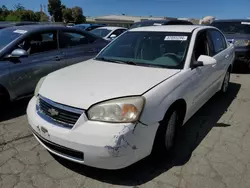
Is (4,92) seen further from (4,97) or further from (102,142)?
(102,142)

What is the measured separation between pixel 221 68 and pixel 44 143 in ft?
11.1

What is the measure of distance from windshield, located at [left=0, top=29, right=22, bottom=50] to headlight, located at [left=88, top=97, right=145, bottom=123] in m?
2.78

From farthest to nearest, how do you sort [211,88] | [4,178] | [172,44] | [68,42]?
1. [68,42]
2. [211,88]
3. [172,44]
4. [4,178]

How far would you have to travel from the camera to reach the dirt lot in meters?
2.46

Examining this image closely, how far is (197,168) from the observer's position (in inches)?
106

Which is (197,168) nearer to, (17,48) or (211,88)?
(211,88)

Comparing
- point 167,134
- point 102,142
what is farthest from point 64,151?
point 167,134

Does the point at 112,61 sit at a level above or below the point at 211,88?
above

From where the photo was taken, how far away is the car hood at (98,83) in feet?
7.67

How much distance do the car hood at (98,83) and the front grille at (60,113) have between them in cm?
5

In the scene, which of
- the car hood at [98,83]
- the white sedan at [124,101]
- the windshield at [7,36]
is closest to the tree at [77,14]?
the windshield at [7,36]

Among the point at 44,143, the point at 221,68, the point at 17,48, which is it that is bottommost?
the point at 44,143

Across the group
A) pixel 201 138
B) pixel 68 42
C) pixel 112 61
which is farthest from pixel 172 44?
pixel 68 42

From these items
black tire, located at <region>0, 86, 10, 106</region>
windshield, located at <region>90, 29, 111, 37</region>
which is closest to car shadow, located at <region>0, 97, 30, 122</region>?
black tire, located at <region>0, 86, 10, 106</region>
